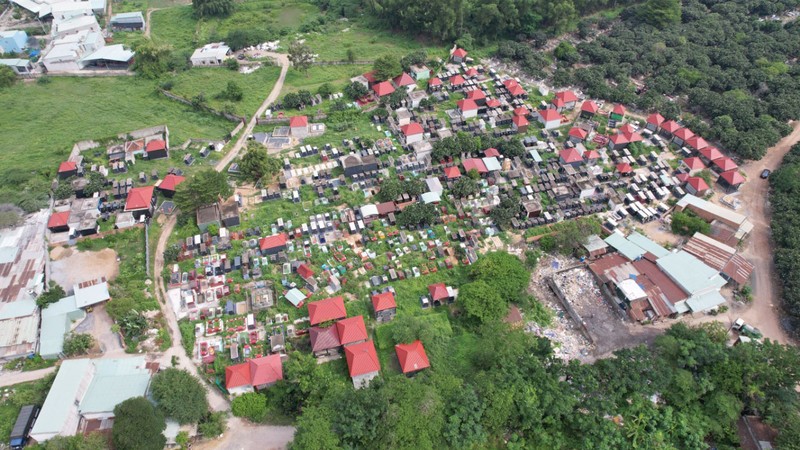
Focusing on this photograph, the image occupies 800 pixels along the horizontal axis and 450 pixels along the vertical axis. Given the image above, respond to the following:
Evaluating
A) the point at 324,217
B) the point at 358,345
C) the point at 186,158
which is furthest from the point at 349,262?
the point at 186,158

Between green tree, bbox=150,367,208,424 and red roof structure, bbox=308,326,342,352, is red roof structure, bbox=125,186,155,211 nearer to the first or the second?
green tree, bbox=150,367,208,424

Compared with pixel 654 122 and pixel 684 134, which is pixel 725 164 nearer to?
pixel 684 134

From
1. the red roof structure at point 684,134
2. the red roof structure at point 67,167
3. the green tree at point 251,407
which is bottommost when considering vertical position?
the green tree at point 251,407

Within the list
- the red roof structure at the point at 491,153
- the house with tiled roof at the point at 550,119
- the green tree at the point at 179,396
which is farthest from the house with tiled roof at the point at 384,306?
the house with tiled roof at the point at 550,119

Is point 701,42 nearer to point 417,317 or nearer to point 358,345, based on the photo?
point 417,317

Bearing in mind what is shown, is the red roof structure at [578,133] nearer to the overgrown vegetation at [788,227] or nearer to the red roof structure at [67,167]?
the overgrown vegetation at [788,227]
